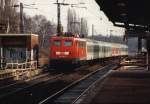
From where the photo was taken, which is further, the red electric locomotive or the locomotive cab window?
the locomotive cab window

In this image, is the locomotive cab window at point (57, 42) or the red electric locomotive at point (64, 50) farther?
the locomotive cab window at point (57, 42)

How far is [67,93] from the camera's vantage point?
2186 cm

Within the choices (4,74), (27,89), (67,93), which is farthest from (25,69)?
(67,93)

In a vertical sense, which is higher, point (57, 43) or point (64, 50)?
point (57, 43)

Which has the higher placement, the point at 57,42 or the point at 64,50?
the point at 57,42

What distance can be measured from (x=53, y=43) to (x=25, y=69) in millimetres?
6661

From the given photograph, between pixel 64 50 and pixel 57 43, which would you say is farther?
pixel 57 43

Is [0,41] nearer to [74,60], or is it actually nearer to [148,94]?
[74,60]

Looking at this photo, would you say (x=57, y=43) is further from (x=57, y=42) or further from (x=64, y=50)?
(x=64, y=50)

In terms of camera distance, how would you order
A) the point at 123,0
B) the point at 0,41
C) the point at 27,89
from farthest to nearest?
the point at 0,41
the point at 27,89
the point at 123,0

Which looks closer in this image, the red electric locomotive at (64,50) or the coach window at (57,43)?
the red electric locomotive at (64,50)

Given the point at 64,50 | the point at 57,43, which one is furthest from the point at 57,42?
the point at 64,50

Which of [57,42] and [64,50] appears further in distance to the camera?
[57,42]

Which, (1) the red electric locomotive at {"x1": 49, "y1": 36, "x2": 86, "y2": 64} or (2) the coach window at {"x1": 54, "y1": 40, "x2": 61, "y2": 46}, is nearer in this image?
(1) the red electric locomotive at {"x1": 49, "y1": 36, "x2": 86, "y2": 64}
